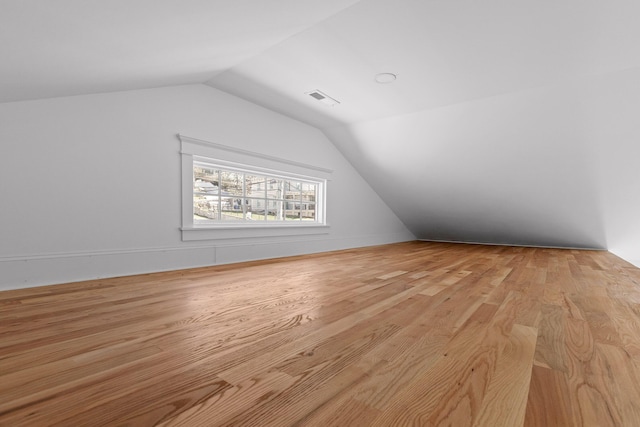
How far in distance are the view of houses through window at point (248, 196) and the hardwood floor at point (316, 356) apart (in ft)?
4.59

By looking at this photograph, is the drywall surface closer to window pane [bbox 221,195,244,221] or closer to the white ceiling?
window pane [bbox 221,195,244,221]

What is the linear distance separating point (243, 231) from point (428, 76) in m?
2.70

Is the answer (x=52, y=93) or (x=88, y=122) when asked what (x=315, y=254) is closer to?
(x=88, y=122)

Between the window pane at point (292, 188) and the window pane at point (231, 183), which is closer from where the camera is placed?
the window pane at point (231, 183)

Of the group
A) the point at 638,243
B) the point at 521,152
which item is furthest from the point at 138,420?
the point at 638,243

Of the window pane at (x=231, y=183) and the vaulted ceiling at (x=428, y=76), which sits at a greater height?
the vaulted ceiling at (x=428, y=76)

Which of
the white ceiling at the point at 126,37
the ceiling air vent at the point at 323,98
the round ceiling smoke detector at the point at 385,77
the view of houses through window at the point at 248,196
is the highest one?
the round ceiling smoke detector at the point at 385,77

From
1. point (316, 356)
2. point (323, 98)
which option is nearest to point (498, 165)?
point (323, 98)

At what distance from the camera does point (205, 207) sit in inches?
138

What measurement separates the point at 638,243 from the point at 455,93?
14.2 feet

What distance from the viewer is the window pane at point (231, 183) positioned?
145 inches

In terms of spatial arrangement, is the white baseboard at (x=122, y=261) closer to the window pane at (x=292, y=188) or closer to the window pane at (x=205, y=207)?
the window pane at (x=205, y=207)

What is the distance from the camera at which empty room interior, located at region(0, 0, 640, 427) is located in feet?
3.20

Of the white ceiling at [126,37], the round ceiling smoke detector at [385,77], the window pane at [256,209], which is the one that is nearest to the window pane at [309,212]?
the window pane at [256,209]
